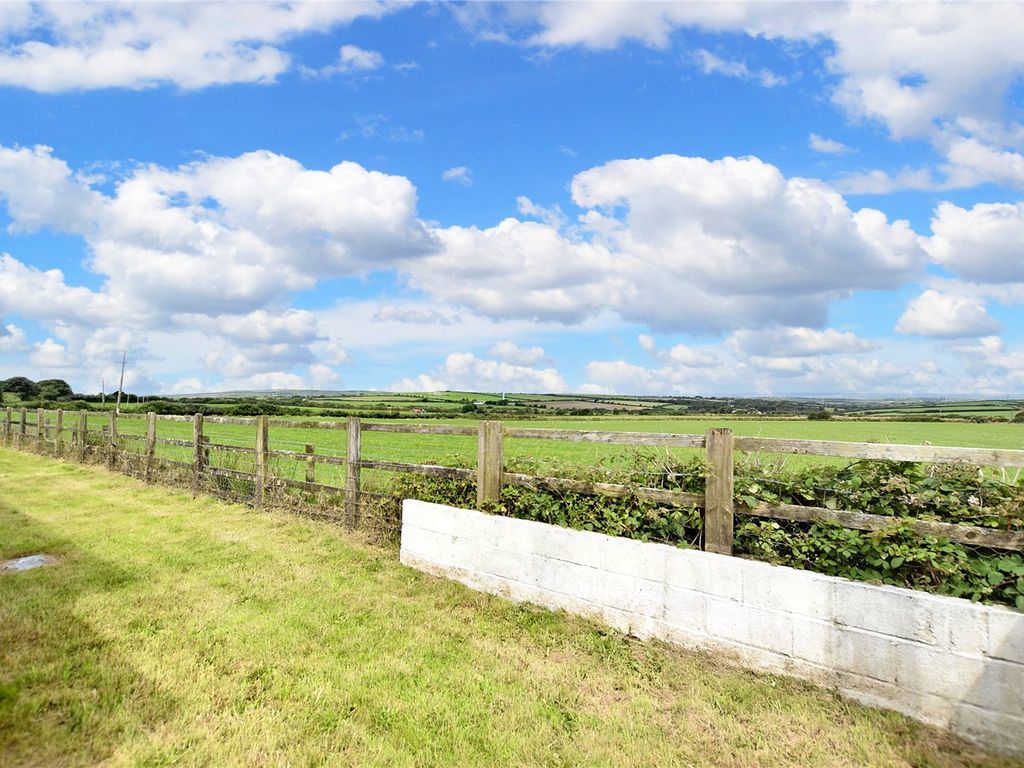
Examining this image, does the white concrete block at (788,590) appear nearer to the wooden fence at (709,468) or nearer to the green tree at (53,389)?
the wooden fence at (709,468)

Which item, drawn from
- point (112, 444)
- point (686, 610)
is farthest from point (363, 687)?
point (112, 444)

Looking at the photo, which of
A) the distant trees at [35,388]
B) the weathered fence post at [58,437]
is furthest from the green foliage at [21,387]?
the weathered fence post at [58,437]

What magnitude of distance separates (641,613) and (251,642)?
2.86 meters

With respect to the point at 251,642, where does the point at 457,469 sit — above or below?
above

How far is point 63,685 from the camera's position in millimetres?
3480

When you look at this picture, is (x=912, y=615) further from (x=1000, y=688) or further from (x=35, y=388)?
(x=35, y=388)

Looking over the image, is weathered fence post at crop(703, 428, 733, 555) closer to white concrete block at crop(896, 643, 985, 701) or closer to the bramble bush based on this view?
the bramble bush

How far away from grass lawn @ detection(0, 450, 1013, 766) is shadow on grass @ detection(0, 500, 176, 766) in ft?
0.04

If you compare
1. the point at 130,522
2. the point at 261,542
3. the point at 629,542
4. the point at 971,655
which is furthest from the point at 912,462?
the point at 130,522

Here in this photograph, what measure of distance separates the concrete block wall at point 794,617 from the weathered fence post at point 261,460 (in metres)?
4.89

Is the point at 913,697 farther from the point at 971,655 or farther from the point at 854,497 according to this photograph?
the point at 854,497

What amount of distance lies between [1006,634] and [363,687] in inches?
142

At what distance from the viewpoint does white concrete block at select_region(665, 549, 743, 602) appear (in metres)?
4.01

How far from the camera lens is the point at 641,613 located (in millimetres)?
4406
